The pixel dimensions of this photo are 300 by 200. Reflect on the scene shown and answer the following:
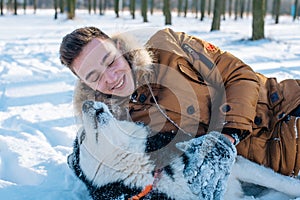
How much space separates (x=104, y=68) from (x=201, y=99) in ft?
1.62

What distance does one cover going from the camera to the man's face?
5.99ft

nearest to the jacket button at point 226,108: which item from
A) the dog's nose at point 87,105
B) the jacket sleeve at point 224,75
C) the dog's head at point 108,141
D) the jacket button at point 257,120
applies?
the jacket sleeve at point 224,75

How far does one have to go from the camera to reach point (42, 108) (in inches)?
152

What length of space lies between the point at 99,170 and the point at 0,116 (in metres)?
2.06

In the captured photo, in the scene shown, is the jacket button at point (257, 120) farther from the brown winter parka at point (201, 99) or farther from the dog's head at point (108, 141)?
the dog's head at point (108, 141)

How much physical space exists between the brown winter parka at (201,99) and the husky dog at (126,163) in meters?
0.13

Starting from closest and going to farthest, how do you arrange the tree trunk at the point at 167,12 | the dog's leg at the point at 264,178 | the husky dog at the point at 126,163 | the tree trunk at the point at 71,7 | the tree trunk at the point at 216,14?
the husky dog at the point at 126,163 < the dog's leg at the point at 264,178 < the tree trunk at the point at 216,14 < the tree trunk at the point at 167,12 < the tree trunk at the point at 71,7

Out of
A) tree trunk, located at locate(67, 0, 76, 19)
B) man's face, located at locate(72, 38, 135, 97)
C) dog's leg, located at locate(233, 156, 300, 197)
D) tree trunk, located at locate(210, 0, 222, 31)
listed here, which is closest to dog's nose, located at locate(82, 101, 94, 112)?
man's face, located at locate(72, 38, 135, 97)

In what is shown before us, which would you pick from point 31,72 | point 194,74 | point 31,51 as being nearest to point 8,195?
point 194,74

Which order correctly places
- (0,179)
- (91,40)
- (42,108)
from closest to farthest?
1. (91,40)
2. (0,179)
3. (42,108)

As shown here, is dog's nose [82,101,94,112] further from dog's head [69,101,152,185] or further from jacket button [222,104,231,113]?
jacket button [222,104,231,113]

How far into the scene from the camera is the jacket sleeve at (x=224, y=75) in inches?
70.0

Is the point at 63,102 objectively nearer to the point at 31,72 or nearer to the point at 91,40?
the point at 31,72

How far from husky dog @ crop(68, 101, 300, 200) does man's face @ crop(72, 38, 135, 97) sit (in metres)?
0.12
